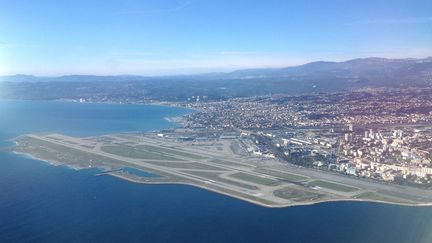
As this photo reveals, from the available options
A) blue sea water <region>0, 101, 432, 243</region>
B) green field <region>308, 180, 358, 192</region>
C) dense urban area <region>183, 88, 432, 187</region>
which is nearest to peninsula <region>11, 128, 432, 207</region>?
green field <region>308, 180, 358, 192</region>

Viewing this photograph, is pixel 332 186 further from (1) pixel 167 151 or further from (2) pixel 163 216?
(1) pixel 167 151

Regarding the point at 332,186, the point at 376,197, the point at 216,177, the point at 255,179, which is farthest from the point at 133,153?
the point at 376,197

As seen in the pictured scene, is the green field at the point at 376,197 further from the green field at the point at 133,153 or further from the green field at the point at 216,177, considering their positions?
the green field at the point at 133,153

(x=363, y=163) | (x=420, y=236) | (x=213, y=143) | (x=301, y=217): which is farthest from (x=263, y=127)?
(x=420, y=236)

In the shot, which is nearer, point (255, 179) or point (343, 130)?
point (255, 179)

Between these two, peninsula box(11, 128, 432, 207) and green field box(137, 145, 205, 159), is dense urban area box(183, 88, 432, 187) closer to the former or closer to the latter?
peninsula box(11, 128, 432, 207)

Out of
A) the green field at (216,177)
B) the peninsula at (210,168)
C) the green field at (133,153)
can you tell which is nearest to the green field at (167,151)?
the peninsula at (210,168)

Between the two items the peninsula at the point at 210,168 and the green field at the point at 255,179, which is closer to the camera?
the peninsula at the point at 210,168
